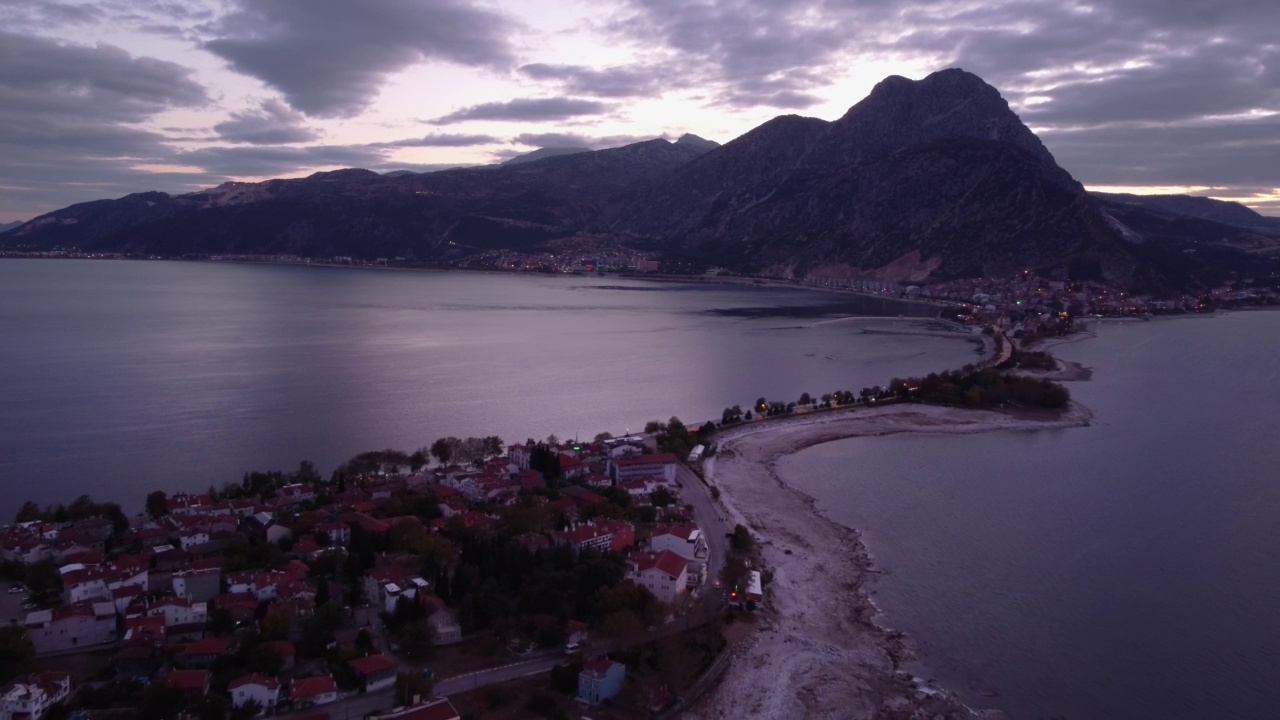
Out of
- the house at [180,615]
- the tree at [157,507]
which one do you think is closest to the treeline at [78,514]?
the tree at [157,507]

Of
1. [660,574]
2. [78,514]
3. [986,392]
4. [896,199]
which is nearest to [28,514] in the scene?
[78,514]

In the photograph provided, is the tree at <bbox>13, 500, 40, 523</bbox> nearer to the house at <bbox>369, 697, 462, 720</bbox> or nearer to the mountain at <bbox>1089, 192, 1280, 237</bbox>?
the house at <bbox>369, 697, 462, 720</bbox>

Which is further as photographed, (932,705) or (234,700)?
(932,705)

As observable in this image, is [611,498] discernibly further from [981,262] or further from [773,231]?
[773,231]

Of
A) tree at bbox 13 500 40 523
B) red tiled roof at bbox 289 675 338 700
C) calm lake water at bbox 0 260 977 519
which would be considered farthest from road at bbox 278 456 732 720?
calm lake water at bbox 0 260 977 519

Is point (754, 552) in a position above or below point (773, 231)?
below

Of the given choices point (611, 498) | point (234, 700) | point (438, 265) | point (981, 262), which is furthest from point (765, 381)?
point (438, 265)

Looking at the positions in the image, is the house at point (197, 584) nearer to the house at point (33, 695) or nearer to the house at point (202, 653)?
the house at point (202, 653)
